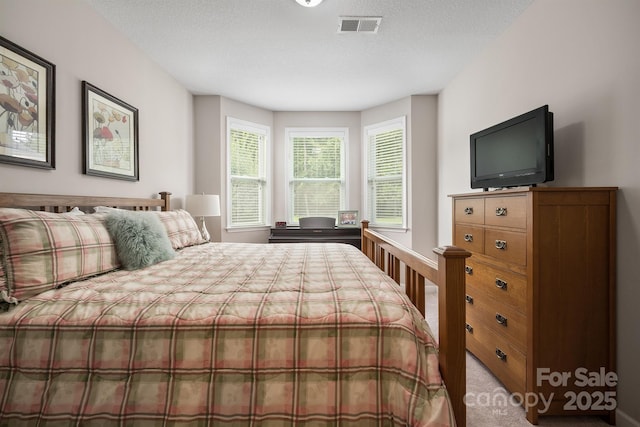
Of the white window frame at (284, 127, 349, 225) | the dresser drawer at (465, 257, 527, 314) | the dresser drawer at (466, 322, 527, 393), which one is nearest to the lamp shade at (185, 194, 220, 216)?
the white window frame at (284, 127, 349, 225)

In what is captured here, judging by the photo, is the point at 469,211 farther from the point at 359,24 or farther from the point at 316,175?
the point at 316,175

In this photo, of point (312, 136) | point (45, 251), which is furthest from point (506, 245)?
point (312, 136)

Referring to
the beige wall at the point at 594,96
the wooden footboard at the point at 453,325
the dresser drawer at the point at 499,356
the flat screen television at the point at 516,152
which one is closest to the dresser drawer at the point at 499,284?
the dresser drawer at the point at 499,356

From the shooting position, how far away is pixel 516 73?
8.18 feet

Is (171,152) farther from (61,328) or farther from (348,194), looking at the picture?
(61,328)

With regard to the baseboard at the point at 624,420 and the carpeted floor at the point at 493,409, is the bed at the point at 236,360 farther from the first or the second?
the baseboard at the point at 624,420

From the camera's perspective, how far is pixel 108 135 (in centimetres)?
249

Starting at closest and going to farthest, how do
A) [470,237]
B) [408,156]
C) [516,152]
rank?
[516,152] < [470,237] < [408,156]

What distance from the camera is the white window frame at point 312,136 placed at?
478 centimetres

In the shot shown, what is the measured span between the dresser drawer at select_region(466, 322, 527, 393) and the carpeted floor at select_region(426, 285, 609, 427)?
0.07 m

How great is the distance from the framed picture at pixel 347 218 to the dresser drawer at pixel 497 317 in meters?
2.38

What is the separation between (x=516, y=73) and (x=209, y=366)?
293cm

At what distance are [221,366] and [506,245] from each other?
173 cm

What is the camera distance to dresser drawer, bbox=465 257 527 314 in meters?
1.76
